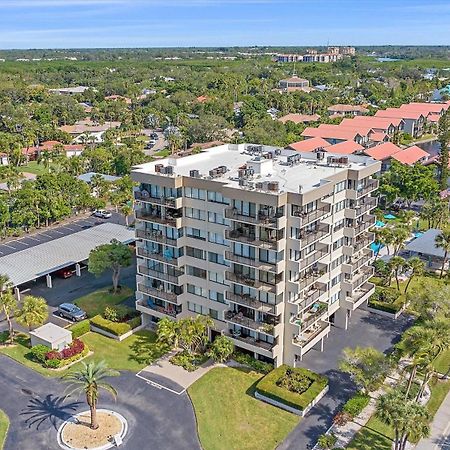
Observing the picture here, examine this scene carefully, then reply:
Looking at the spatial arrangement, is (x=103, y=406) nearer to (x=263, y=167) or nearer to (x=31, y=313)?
(x=31, y=313)

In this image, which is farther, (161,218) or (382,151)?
(382,151)

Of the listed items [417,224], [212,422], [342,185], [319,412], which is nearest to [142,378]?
[212,422]

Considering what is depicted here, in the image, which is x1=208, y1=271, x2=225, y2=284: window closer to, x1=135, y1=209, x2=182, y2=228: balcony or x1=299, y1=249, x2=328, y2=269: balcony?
x1=135, y1=209, x2=182, y2=228: balcony

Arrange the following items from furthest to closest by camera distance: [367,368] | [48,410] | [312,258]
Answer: [312,258]
[48,410]
[367,368]

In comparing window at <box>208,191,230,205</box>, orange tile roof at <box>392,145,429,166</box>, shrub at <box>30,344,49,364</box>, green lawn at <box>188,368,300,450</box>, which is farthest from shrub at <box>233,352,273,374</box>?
orange tile roof at <box>392,145,429,166</box>

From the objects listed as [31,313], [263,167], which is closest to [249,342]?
[263,167]

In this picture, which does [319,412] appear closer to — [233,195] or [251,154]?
[233,195]

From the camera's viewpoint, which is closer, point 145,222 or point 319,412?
point 319,412

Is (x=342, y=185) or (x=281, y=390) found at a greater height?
(x=342, y=185)
